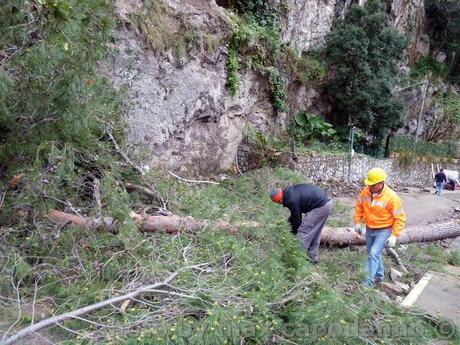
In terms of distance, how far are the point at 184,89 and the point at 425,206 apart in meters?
8.05

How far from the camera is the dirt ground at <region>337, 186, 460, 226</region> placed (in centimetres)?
1011

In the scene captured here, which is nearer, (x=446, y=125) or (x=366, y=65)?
(x=366, y=65)

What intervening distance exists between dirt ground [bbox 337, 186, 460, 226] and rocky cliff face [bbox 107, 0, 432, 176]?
391 cm

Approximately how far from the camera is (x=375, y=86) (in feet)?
50.8

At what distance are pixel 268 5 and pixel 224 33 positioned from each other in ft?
12.6

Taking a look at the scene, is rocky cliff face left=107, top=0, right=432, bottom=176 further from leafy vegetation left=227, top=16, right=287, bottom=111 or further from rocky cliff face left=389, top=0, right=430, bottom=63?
rocky cliff face left=389, top=0, right=430, bottom=63

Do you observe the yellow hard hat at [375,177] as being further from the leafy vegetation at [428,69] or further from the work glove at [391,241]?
the leafy vegetation at [428,69]

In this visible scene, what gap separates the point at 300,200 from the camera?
206 inches

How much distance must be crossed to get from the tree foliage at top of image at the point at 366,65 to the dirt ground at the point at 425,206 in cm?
352

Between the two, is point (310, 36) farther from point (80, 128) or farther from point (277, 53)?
point (80, 128)

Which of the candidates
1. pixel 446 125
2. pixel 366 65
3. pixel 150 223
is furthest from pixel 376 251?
pixel 446 125

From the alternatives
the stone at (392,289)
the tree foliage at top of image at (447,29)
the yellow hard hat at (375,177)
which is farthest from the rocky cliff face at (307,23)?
the tree foliage at top of image at (447,29)

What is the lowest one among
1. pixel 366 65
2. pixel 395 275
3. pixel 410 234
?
pixel 395 275

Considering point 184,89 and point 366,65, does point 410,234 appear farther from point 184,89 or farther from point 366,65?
point 366,65
